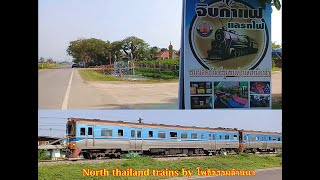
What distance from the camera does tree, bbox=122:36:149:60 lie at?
12.0ft

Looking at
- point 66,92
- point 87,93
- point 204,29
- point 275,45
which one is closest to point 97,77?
point 87,93

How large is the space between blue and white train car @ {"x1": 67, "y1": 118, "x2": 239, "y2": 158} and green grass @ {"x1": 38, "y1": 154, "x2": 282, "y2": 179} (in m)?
0.12

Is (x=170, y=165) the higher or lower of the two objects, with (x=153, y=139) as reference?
lower

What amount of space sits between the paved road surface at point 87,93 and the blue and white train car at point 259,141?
43 cm

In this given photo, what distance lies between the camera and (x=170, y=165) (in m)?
3.75

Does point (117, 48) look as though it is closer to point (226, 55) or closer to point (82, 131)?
point (82, 131)

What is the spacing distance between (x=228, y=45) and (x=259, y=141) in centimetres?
95

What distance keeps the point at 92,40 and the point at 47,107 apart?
0.68 m

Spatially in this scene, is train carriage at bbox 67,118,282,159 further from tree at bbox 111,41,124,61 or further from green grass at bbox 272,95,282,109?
tree at bbox 111,41,124,61

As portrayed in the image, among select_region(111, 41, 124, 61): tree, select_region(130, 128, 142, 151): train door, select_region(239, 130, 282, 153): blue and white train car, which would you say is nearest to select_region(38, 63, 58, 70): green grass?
select_region(111, 41, 124, 61): tree

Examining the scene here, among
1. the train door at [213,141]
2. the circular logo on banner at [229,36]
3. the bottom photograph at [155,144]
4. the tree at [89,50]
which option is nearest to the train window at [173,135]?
the bottom photograph at [155,144]

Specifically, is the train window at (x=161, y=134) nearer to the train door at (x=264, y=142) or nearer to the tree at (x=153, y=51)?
the tree at (x=153, y=51)
